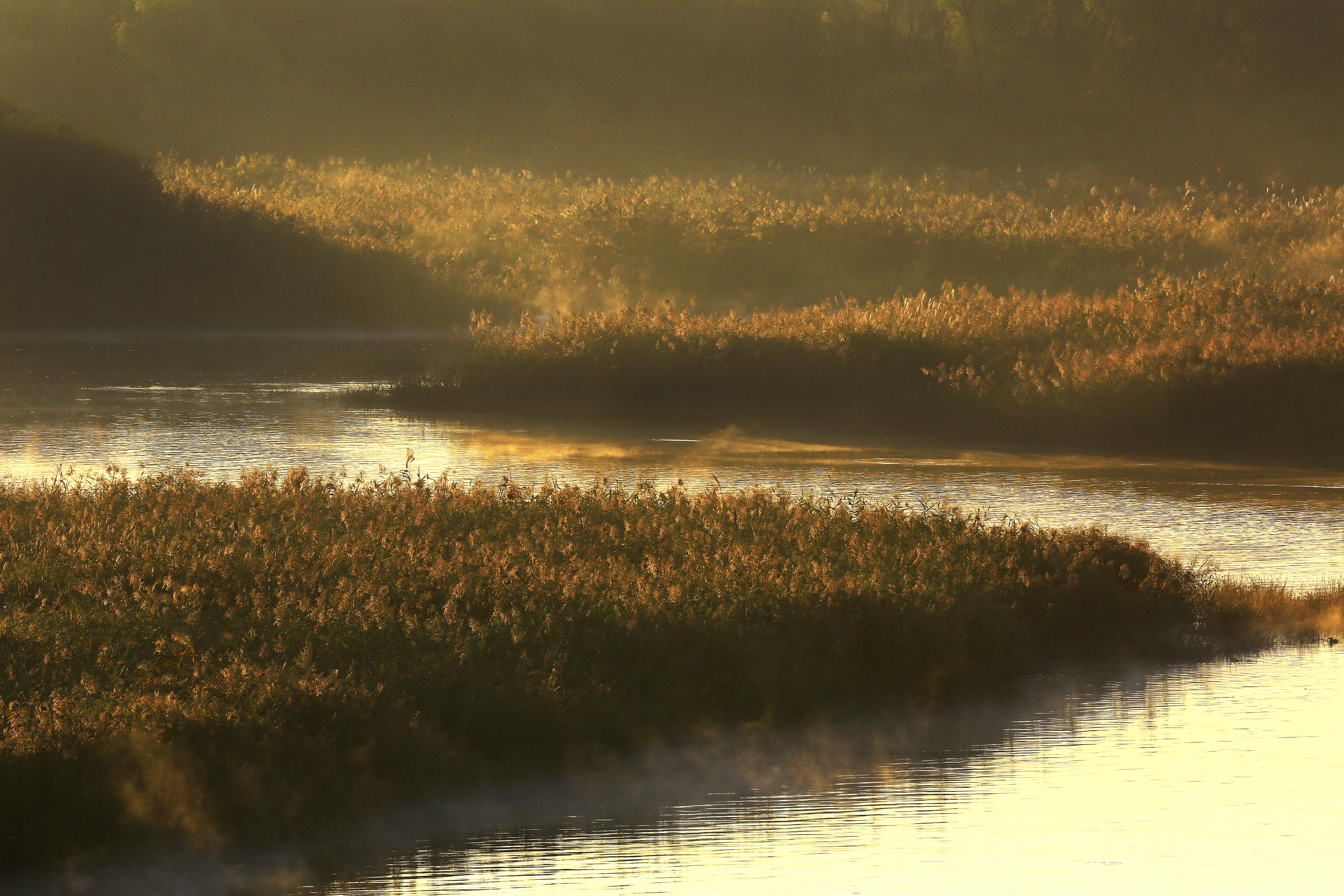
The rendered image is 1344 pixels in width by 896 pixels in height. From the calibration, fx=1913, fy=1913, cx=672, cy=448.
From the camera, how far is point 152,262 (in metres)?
49.2

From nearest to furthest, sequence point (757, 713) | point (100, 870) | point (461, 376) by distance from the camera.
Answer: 1. point (100, 870)
2. point (757, 713)
3. point (461, 376)

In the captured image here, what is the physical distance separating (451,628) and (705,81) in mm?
76129

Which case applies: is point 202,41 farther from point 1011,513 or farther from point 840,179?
point 1011,513

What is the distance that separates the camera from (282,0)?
298 feet

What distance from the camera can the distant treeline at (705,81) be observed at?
75938mm

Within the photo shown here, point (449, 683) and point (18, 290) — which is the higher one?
point (18, 290)

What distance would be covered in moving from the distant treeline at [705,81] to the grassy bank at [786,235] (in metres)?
17.1

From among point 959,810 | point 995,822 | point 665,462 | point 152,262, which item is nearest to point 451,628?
point 959,810

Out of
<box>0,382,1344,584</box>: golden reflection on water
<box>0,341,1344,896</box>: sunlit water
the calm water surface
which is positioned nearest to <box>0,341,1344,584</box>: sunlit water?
<box>0,382,1344,584</box>: golden reflection on water

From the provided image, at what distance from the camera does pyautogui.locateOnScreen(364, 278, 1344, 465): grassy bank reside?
25.7 m

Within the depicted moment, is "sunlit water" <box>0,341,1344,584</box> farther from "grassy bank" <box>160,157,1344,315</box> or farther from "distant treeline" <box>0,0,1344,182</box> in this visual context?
"distant treeline" <box>0,0,1344,182</box>

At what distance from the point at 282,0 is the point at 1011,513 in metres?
77.1

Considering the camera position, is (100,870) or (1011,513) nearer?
(100,870)

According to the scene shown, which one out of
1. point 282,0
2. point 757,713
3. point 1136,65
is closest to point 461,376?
point 757,713
